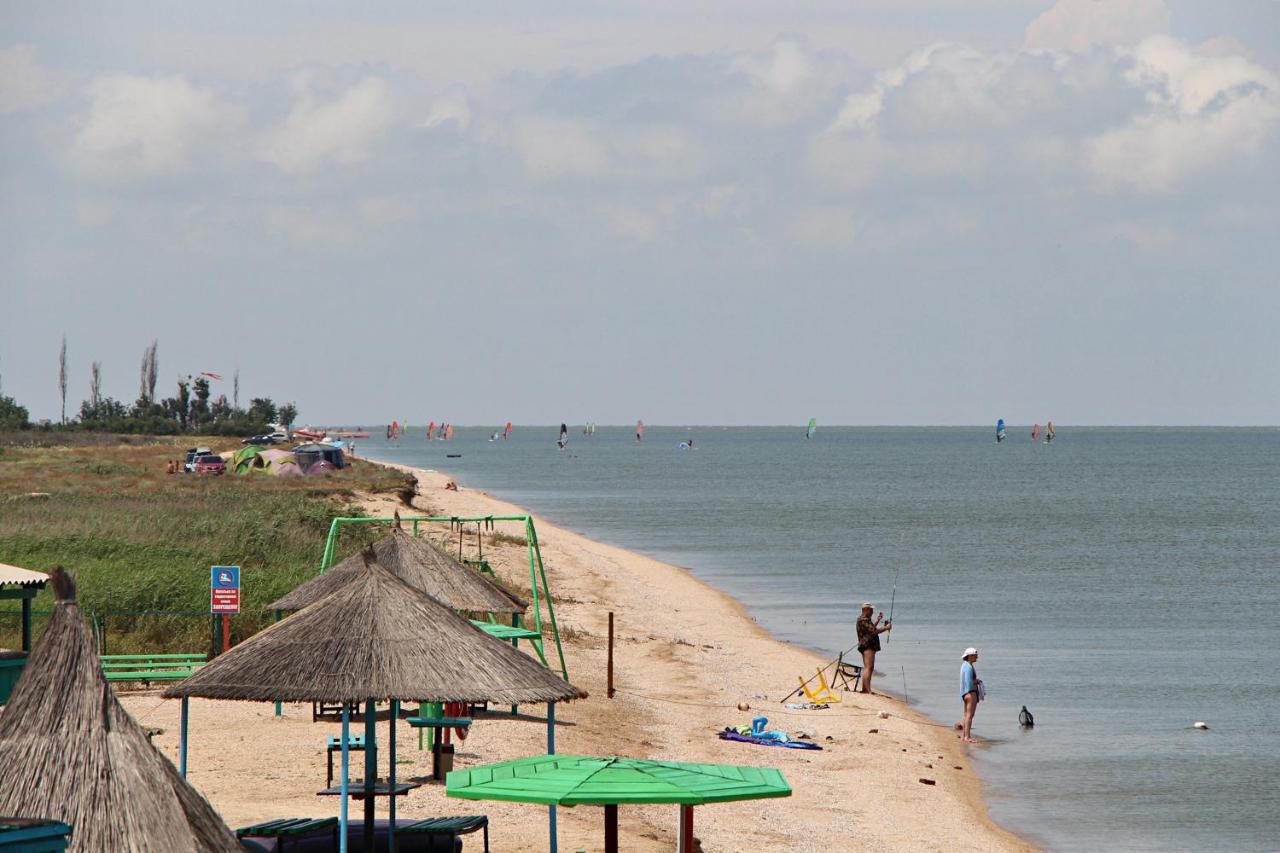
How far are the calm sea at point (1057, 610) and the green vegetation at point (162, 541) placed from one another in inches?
381

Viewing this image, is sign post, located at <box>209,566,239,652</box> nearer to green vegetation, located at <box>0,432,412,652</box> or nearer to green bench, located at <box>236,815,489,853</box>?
green vegetation, located at <box>0,432,412,652</box>

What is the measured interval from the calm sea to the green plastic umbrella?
8.87 meters

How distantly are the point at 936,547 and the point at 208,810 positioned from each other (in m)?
55.9

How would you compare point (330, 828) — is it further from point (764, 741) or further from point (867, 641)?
point (867, 641)

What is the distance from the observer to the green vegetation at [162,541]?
23875 mm

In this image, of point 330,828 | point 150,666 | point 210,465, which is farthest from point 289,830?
point 210,465

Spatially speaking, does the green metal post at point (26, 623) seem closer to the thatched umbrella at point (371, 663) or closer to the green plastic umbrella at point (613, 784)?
the thatched umbrella at point (371, 663)

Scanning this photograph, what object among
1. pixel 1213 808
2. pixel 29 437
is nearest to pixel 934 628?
pixel 1213 808

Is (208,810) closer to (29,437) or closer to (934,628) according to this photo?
(934,628)

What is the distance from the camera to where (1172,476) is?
141375 millimetres

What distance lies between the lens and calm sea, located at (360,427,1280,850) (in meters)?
20.5

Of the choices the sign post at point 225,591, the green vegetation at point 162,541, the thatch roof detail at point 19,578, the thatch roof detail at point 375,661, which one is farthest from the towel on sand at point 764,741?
the thatch roof detail at point 19,578

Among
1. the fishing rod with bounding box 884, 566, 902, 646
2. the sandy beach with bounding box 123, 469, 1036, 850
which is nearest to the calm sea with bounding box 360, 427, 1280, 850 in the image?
the fishing rod with bounding box 884, 566, 902, 646

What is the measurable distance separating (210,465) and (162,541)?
39.3m
